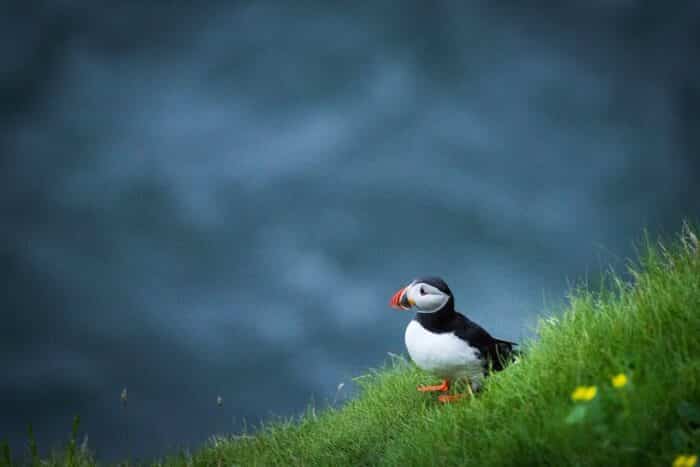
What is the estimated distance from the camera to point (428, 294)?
644cm

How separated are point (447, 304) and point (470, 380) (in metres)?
0.78

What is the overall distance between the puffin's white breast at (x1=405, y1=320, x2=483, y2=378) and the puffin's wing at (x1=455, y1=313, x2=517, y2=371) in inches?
2.9

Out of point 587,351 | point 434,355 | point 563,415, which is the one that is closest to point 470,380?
point 434,355

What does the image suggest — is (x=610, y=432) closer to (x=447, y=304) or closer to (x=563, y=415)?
(x=563, y=415)

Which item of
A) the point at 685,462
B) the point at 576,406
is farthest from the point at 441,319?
the point at 685,462

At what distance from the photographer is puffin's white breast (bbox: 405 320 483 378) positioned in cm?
633

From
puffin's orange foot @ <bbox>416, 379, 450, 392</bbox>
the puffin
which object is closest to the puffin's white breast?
the puffin

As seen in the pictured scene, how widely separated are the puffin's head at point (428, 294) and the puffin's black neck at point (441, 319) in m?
0.03

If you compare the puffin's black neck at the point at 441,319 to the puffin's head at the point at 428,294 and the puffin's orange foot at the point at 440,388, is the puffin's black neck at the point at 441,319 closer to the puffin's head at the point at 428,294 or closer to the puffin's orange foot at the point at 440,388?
the puffin's head at the point at 428,294

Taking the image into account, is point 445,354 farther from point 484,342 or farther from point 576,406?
point 576,406

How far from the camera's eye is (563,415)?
4527 millimetres

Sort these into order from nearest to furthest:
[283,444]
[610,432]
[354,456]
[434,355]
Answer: [610,432] → [434,355] → [354,456] → [283,444]

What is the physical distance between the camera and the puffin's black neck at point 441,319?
6465 mm

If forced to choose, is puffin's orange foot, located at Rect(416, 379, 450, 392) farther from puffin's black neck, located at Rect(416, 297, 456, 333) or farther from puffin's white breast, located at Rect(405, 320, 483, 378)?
puffin's black neck, located at Rect(416, 297, 456, 333)
